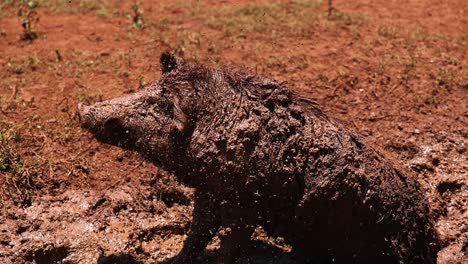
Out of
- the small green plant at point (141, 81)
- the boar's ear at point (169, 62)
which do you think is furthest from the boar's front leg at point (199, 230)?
the small green plant at point (141, 81)

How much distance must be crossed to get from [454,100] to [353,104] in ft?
4.06

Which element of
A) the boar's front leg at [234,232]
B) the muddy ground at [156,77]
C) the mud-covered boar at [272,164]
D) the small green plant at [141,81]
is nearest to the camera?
the mud-covered boar at [272,164]

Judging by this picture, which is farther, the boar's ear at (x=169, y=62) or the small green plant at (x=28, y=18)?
the small green plant at (x=28, y=18)

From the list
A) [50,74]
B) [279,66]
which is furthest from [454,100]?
[50,74]

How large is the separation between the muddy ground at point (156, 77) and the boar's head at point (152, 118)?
46.5 inches

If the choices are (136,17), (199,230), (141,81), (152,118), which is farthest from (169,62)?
(136,17)

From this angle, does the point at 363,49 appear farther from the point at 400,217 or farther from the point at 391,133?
the point at 400,217

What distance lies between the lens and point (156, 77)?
7.98m

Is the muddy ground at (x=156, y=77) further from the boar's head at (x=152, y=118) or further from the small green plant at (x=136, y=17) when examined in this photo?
the boar's head at (x=152, y=118)

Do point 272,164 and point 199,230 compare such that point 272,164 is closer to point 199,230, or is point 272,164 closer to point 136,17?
point 199,230

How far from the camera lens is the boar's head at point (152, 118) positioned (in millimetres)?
5191

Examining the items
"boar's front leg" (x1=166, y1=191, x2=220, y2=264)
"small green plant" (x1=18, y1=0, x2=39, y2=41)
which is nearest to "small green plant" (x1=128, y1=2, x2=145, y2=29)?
"small green plant" (x1=18, y1=0, x2=39, y2=41)

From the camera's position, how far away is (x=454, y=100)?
7.78 m

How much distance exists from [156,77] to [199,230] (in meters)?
2.90
